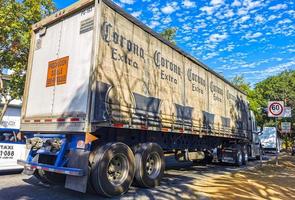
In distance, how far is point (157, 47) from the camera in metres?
9.34

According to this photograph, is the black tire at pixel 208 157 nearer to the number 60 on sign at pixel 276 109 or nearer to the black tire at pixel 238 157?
the black tire at pixel 238 157

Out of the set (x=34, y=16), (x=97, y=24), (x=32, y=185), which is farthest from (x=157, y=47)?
(x=34, y=16)

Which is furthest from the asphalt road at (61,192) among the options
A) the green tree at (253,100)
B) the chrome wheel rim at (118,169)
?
the green tree at (253,100)

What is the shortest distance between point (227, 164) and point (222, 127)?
3.42 meters

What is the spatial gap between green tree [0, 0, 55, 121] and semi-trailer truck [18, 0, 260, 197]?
7.27 m

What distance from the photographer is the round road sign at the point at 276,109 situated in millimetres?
14156

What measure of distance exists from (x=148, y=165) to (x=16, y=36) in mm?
11009

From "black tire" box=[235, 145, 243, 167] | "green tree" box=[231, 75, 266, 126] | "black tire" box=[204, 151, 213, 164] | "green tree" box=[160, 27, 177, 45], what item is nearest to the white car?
"black tire" box=[204, 151, 213, 164]

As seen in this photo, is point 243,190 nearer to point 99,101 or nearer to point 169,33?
point 99,101

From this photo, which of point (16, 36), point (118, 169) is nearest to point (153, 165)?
point (118, 169)

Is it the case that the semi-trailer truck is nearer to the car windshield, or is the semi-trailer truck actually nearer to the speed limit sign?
the car windshield

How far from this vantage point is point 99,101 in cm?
676

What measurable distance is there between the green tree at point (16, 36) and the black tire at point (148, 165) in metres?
10.1

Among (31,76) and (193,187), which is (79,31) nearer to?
(31,76)
